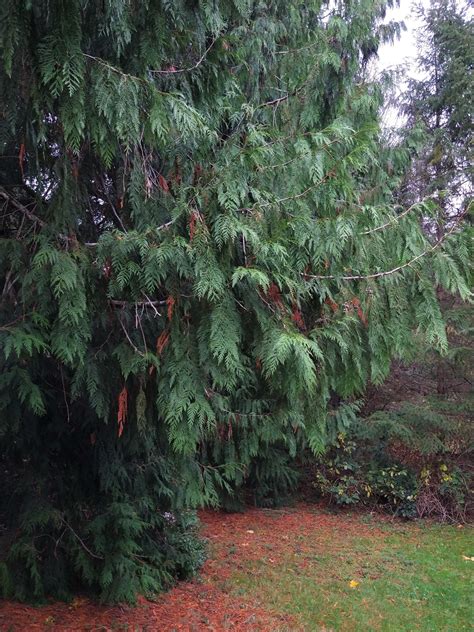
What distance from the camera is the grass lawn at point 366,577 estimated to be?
544 centimetres

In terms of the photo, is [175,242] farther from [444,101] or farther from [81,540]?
[444,101]

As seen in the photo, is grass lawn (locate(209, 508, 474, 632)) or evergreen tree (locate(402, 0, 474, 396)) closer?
grass lawn (locate(209, 508, 474, 632))

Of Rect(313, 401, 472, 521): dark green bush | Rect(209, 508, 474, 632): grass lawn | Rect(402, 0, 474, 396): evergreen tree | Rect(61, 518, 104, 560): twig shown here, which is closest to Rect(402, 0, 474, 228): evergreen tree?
Rect(402, 0, 474, 396): evergreen tree

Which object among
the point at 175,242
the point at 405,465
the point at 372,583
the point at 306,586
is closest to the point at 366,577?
the point at 372,583


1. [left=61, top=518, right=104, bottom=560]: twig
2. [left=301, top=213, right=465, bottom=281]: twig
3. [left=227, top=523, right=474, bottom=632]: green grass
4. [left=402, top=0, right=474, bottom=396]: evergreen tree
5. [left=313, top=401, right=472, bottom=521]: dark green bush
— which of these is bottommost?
[left=227, top=523, right=474, bottom=632]: green grass

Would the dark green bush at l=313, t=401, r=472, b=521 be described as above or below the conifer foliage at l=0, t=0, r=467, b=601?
below

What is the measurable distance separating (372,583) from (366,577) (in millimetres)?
174

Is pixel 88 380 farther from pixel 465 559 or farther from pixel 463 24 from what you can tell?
pixel 463 24

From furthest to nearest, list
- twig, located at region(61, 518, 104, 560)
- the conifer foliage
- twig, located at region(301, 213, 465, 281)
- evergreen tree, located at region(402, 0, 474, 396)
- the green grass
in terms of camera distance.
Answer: evergreen tree, located at region(402, 0, 474, 396) < the green grass < twig, located at region(61, 518, 104, 560) < twig, located at region(301, 213, 465, 281) < the conifer foliage

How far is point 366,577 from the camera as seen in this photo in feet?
21.1

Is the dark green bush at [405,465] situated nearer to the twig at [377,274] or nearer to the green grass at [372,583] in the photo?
the green grass at [372,583]

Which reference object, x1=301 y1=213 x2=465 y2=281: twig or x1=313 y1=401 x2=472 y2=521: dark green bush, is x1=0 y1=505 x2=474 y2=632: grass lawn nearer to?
x1=313 y1=401 x2=472 y2=521: dark green bush

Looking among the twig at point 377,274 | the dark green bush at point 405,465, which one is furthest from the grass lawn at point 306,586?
the twig at point 377,274

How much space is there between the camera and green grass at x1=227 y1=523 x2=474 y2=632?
17.7 feet
